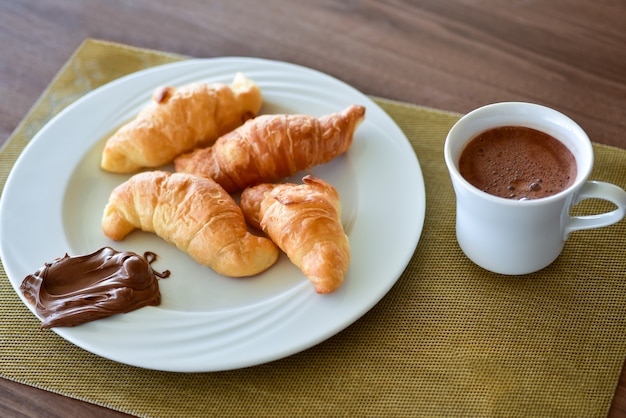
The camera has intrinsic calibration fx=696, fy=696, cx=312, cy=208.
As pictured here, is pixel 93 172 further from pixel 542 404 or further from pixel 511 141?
pixel 542 404

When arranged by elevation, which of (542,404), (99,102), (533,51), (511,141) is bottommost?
(542,404)

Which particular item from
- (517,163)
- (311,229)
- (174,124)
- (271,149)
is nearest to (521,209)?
(517,163)

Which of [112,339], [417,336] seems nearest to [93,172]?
[112,339]

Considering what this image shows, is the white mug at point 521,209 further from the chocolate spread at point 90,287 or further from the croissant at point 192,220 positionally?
the chocolate spread at point 90,287

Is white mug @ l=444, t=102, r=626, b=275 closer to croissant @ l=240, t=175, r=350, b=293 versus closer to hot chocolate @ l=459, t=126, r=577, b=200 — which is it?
hot chocolate @ l=459, t=126, r=577, b=200

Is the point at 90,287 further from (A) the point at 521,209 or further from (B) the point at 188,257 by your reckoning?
(A) the point at 521,209

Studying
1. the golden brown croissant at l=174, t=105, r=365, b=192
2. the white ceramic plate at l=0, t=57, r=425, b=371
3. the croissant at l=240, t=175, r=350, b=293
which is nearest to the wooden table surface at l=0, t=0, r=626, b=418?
the white ceramic plate at l=0, t=57, r=425, b=371
